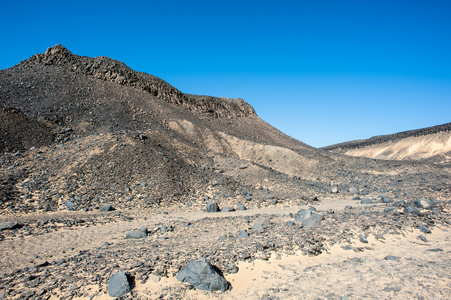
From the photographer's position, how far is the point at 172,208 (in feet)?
44.4

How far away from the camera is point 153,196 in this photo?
Answer: 1408cm

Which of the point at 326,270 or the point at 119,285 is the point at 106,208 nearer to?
the point at 119,285

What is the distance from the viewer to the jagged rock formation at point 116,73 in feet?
97.2

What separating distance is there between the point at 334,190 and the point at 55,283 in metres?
16.7

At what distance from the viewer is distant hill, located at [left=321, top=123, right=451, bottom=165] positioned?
54.5 metres

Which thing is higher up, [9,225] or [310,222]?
[9,225]

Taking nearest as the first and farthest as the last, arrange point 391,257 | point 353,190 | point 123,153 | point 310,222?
point 391,257 < point 310,222 < point 123,153 < point 353,190

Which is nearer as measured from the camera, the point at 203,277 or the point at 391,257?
the point at 203,277

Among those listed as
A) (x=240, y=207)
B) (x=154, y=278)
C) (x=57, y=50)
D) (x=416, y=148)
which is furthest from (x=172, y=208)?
(x=416, y=148)

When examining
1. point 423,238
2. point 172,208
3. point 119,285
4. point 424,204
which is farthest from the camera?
point 172,208

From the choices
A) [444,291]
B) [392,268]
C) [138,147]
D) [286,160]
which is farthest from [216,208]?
[286,160]

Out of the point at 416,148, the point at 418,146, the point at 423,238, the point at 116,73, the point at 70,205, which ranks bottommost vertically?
the point at 423,238

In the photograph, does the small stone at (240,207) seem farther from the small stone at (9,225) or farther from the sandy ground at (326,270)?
the small stone at (9,225)

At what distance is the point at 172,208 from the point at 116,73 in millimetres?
23397
